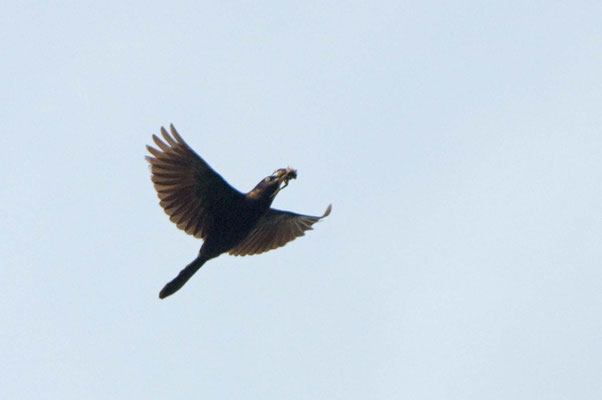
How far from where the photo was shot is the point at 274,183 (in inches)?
770

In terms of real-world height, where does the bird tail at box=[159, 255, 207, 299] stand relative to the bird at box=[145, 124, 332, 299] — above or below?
below

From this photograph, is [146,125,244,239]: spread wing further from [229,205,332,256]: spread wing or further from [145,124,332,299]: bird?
[229,205,332,256]: spread wing

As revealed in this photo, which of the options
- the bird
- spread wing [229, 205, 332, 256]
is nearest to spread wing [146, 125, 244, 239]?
the bird

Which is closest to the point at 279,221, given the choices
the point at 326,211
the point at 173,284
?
the point at 326,211

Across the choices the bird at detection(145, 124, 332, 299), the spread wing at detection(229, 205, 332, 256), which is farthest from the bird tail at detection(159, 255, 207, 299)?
the spread wing at detection(229, 205, 332, 256)

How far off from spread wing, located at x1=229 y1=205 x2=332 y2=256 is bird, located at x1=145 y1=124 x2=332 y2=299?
3.46 ft

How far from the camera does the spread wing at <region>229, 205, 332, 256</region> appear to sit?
69.4 feet

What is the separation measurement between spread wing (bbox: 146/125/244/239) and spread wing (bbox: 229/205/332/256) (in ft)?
4.43

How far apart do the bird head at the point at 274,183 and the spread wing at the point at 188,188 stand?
29 centimetres

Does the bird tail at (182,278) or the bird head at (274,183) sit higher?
the bird head at (274,183)

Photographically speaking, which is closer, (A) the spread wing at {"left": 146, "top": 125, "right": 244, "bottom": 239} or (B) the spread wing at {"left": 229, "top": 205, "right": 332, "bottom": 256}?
(A) the spread wing at {"left": 146, "top": 125, "right": 244, "bottom": 239}

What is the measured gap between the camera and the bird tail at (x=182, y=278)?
19.8 m

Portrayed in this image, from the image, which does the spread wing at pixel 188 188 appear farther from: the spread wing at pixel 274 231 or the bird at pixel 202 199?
the spread wing at pixel 274 231

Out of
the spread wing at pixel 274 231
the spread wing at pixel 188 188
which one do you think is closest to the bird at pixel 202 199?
the spread wing at pixel 188 188
